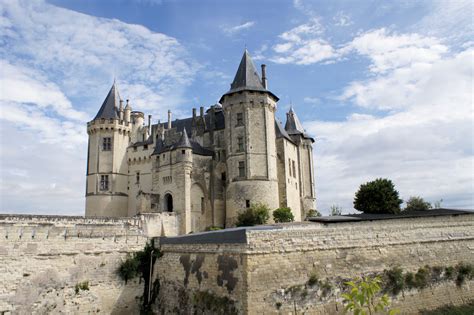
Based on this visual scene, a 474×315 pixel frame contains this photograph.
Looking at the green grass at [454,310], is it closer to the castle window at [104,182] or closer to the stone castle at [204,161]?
the stone castle at [204,161]

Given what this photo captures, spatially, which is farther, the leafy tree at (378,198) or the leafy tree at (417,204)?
the leafy tree at (417,204)

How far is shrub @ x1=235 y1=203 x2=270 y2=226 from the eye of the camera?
29.6 metres

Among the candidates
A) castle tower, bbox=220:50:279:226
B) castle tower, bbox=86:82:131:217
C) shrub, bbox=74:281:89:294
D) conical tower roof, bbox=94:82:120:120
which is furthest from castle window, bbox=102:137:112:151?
shrub, bbox=74:281:89:294

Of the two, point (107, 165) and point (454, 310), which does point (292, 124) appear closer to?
point (107, 165)

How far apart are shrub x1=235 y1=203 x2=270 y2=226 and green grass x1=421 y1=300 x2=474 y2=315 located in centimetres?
1393

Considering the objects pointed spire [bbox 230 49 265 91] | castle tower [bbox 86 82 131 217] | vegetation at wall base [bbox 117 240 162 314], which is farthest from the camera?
castle tower [bbox 86 82 131 217]

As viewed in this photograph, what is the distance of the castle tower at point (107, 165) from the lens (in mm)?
38816

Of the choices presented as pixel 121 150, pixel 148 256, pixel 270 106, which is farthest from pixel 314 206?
pixel 148 256

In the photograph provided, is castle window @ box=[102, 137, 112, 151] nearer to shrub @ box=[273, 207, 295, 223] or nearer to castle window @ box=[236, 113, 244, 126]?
castle window @ box=[236, 113, 244, 126]

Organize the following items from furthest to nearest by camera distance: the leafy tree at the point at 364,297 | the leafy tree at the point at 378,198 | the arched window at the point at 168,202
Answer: the arched window at the point at 168,202, the leafy tree at the point at 378,198, the leafy tree at the point at 364,297

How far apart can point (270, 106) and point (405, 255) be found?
1923cm

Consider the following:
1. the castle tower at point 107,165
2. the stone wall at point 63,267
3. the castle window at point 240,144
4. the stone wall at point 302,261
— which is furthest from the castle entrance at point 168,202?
the stone wall at point 302,261

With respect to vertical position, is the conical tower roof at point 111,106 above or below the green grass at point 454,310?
above

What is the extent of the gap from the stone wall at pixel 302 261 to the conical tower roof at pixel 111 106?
2321 centimetres
